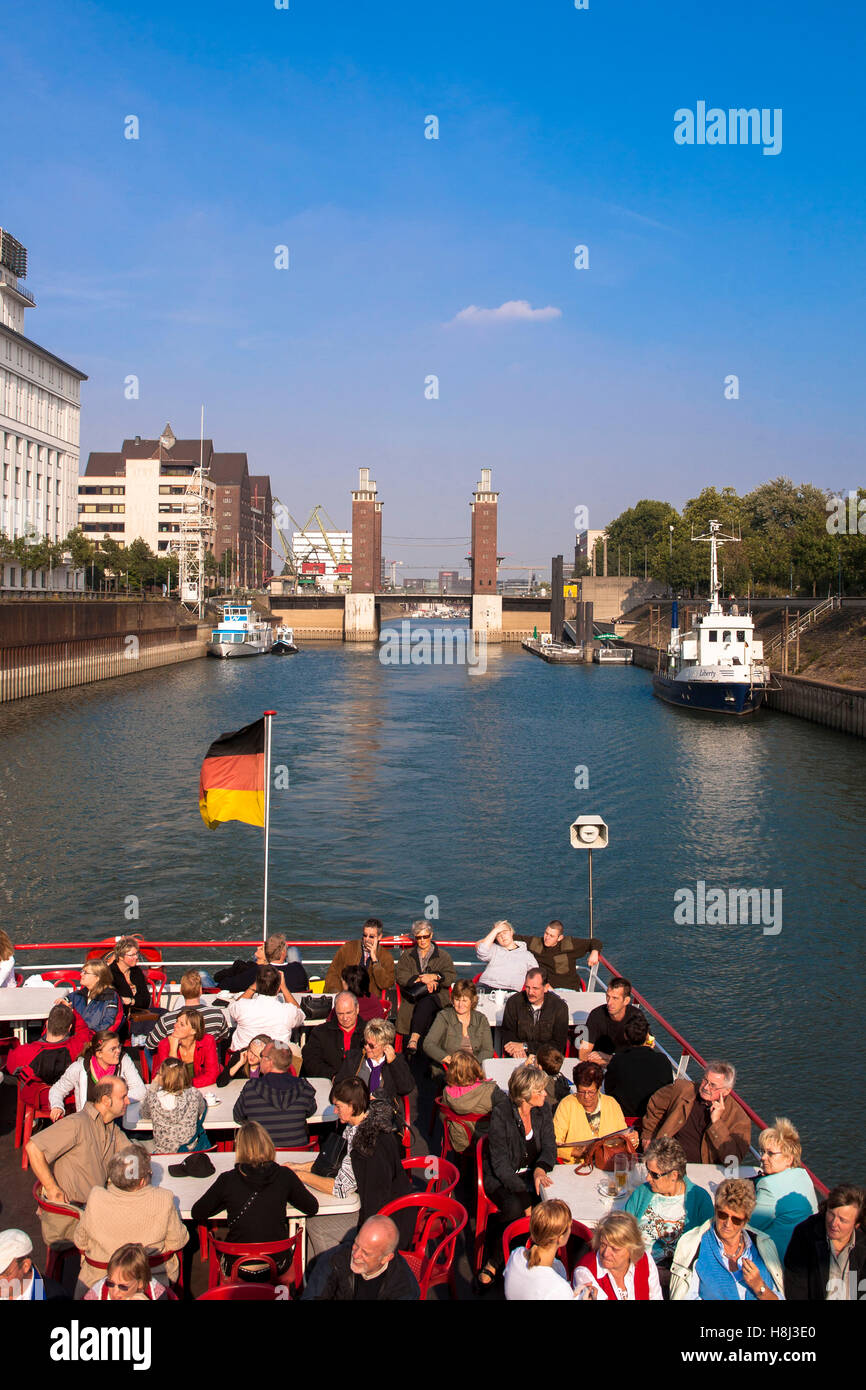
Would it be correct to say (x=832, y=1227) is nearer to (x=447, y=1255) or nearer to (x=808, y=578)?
(x=447, y=1255)

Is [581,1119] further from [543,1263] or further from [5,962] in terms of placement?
[5,962]

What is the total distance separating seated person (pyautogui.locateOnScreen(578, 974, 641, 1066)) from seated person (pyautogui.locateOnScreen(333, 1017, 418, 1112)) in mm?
1650

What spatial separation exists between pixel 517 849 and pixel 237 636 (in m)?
72.7

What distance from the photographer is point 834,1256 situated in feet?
16.1

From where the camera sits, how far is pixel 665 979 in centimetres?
1559

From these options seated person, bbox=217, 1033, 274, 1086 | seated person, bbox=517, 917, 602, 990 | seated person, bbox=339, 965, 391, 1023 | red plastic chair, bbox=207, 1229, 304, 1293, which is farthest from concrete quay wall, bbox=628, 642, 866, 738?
red plastic chair, bbox=207, 1229, 304, 1293

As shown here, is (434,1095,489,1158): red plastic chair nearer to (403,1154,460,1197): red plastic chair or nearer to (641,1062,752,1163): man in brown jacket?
(403,1154,460,1197): red plastic chair

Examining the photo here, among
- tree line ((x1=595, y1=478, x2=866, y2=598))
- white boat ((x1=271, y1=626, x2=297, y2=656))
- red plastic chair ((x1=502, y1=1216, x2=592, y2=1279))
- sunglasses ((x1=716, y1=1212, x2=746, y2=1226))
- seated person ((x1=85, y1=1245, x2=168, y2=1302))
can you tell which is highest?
tree line ((x1=595, y1=478, x2=866, y2=598))

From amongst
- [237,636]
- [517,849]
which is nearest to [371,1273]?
[517,849]

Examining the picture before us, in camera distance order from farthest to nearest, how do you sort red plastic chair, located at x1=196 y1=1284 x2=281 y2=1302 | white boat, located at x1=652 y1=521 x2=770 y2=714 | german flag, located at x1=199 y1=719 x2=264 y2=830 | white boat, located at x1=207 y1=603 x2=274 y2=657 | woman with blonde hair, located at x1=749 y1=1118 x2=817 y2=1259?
white boat, located at x1=207 y1=603 x2=274 y2=657, white boat, located at x1=652 y1=521 x2=770 y2=714, german flag, located at x1=199 y1=719 x2=264 y2=830, woman with blonde hair, located at x1=749 y1=1118 x2=817 y2=1259, red plastic chair, located at x1=196 y1=1284 x2=281 y2=1302

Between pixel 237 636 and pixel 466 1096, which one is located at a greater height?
pixel 237 636

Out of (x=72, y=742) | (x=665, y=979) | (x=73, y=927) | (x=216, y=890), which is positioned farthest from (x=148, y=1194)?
(x=72, y=742)

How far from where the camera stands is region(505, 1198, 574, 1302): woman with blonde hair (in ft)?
15.2

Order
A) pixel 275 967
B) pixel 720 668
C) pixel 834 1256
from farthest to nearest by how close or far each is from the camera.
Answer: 1. pixel 720 668
2. pixel 275 967
3. pixel 834 1256
